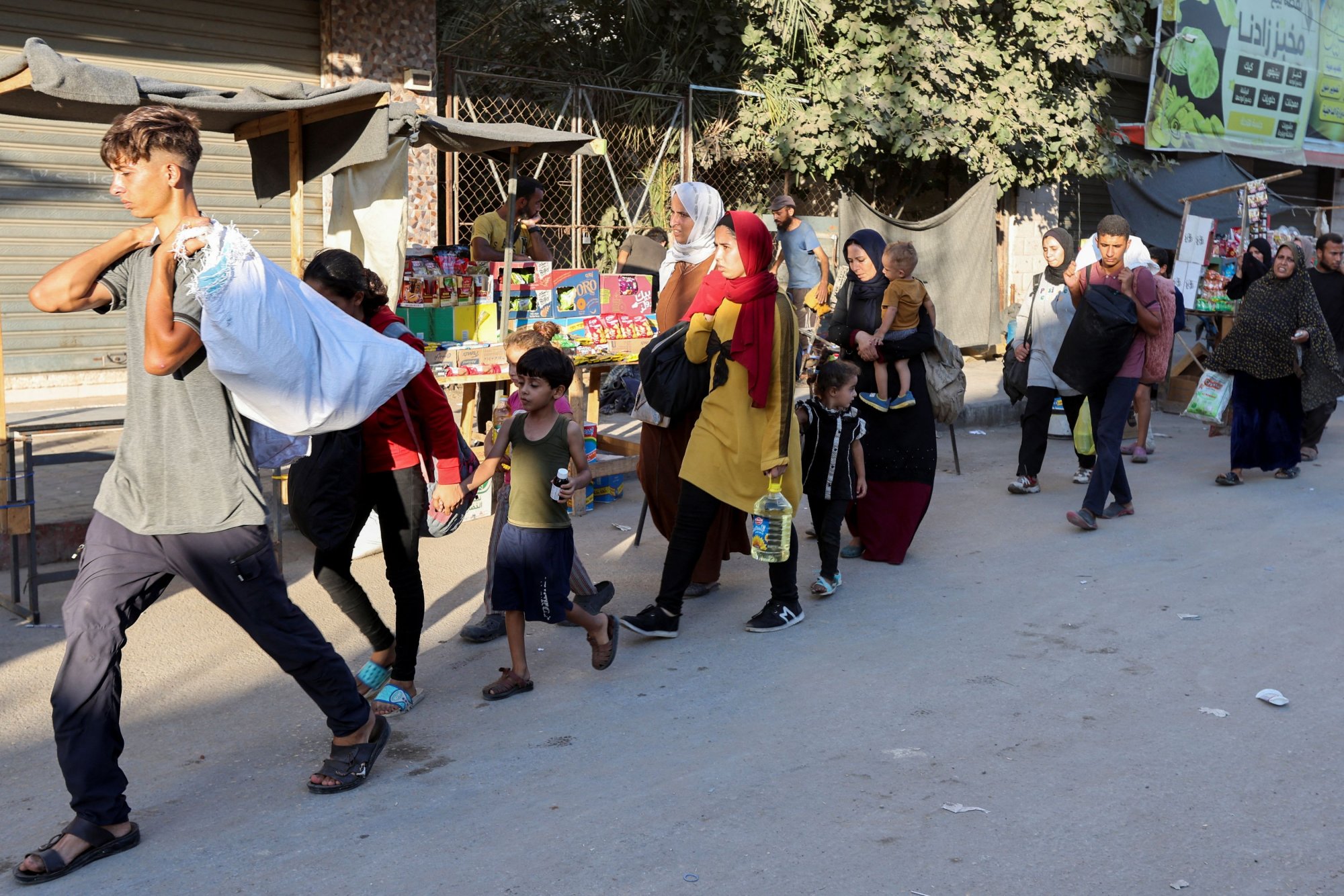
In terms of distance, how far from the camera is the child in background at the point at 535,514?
4930mm

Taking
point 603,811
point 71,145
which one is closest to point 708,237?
point 603,811

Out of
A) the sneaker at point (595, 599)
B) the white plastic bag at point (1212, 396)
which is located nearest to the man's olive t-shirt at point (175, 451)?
the sneaker at point (595, 599)

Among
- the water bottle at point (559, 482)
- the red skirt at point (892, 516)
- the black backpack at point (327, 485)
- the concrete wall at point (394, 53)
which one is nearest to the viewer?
the black backpack at point (327, 485)

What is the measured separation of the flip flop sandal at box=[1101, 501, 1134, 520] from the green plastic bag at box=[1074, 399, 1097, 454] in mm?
967

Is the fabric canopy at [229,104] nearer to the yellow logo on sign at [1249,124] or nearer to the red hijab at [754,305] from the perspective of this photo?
the red hijab at [754,305]

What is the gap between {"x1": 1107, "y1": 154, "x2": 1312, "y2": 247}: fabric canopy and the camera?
17.5 metres

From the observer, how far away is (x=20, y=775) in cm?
416

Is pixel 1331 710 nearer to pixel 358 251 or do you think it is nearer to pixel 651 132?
pixel 358 251

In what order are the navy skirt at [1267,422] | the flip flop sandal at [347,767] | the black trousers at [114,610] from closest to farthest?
the black trousers at [114,610] → the flip flop sandal at [347,767] → the navy skirt at [1267,422]

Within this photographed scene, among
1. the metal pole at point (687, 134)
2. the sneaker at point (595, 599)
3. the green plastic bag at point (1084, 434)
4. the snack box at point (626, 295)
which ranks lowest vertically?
the sneaker at point (595, 599)

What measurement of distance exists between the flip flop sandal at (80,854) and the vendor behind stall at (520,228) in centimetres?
644

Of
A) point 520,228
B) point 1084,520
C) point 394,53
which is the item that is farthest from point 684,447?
point 394,53

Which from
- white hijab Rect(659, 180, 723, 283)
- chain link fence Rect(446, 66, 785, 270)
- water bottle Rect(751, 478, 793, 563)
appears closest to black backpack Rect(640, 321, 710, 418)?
water bottle Rect(751, 478, 793, 563)

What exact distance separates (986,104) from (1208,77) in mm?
6399
